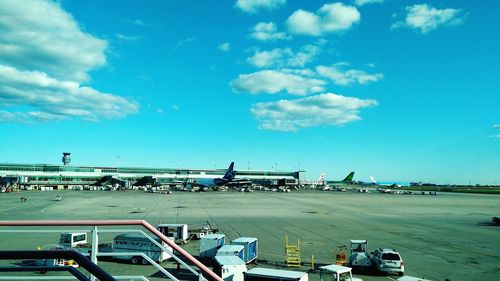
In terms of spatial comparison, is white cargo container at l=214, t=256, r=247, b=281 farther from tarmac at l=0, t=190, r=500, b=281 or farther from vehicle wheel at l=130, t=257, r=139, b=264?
vehicle wheel at l=130, t=257, r=139, b=264

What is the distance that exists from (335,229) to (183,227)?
787 inches

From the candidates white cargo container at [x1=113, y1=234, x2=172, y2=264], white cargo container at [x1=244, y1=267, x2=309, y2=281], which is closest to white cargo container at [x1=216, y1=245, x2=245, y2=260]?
white cargo container at [x1=244, y1=267, x2=309, y2=281]

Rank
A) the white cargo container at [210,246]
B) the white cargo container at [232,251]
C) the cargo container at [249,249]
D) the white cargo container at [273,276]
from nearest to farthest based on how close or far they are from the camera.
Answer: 1. the white cargo container at [273,276]
2. the white cargo container at [232,251]
3. the cargo container at [249,249]
4. the white cargo container at [210,246]

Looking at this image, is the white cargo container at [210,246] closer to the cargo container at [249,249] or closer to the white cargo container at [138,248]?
the cargo container at [249,249]

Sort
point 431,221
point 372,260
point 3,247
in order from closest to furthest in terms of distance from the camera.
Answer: point 372,260 < point 3,247 < point 431,221

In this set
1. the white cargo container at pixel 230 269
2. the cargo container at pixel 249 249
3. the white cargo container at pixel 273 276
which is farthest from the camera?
the cargo container at pixel 249 249

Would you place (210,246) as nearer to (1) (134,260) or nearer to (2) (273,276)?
(1) (134,260)

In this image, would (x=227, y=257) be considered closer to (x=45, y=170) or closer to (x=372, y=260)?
(x=372, y=260)

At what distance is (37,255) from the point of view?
146 inches

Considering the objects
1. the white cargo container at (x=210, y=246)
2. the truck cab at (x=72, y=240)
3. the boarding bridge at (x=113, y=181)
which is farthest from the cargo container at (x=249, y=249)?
the boarding bridge at (x=113, y=181)

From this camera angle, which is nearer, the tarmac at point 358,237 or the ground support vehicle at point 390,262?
the ground support vehicle at point 390,262

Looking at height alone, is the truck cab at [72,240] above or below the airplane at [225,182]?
below

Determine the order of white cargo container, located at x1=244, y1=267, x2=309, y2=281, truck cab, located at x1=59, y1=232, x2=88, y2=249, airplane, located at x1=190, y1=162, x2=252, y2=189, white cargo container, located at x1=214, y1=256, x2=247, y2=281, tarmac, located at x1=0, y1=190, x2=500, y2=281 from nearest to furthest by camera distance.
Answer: white cargo container, located at x1=244, y1=267, x2=309, y2=281 < white cargo container, located at x1=214, y1=256, x2=247, y2=281 < tarmac, located at x1=0, y1=190, x2=500, y2=281 < truck cab, located at x1=59, y1=232, x2=88, y2=249 < airplane, located at x1=190, y1=162, x2=252, y2=189

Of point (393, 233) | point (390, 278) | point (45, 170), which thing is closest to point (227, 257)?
point (390, 278)
